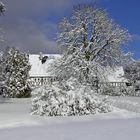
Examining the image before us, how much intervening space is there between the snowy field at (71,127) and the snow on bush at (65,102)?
72cm

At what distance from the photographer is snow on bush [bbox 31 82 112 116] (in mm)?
16305

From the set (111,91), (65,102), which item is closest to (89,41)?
(111,91)

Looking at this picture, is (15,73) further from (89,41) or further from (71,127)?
(71,127)

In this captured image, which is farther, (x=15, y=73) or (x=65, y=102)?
(x=15, y=73)

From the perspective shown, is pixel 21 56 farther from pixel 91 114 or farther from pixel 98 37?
pixel 91 114

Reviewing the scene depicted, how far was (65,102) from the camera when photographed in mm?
16609

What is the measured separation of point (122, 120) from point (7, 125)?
14.7ft

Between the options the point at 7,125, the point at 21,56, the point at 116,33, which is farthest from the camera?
the point at 116,33

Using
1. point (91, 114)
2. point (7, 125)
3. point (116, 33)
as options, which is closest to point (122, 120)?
point (91, 114)

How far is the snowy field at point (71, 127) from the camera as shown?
11.3m

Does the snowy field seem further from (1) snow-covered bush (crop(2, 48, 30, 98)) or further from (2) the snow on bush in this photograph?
(1) snow-covered bush (crop(2, 48, 30, 98))

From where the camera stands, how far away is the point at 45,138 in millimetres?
10938

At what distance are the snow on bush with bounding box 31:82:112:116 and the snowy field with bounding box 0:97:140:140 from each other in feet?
2.38

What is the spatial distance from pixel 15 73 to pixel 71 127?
80.1ft
